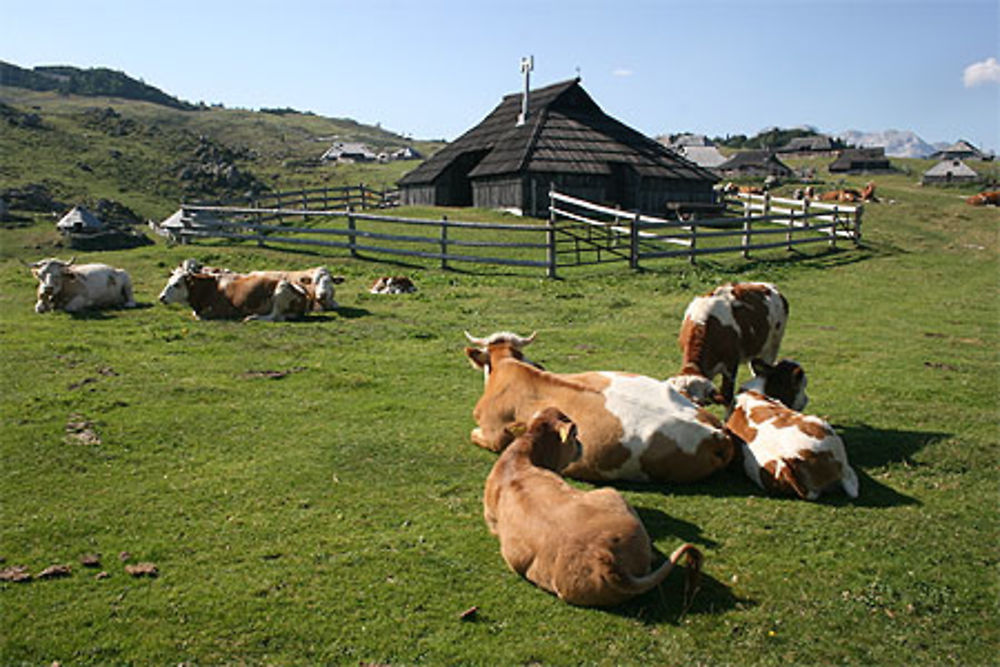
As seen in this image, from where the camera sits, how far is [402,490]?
19.7 ft

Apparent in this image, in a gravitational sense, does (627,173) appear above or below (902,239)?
above

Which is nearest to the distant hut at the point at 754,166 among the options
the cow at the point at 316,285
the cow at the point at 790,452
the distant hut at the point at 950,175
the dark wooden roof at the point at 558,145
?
the distant hut at the point at 950,175

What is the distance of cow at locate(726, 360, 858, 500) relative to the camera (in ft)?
19.2

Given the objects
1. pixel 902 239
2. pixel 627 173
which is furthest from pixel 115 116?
pixel 902 239

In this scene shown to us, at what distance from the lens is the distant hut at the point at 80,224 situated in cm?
3056

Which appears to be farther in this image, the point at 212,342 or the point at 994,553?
the point at 212,342

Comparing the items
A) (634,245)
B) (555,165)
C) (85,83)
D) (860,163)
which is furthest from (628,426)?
(85,83)

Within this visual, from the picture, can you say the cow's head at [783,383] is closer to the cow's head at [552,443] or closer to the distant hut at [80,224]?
the cow's head at [552,443]

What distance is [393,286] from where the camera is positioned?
16391mm

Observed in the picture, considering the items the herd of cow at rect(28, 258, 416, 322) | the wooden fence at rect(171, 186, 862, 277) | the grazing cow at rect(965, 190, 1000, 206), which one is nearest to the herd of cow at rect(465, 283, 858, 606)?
the herd of cow at rect(28, 258, 416, 322)

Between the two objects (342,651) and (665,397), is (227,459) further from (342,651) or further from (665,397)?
(665,397)

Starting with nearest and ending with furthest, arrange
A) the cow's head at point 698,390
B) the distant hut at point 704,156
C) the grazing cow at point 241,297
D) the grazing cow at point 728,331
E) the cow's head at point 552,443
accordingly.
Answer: the cow's head at point 552,443, the cow's head at point 698,390, the grazing cow at point 728,331, the grazing cow at point 241,297, the distant hut at point 704,156

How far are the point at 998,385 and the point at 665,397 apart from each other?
594cm

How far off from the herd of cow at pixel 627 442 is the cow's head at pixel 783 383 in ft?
0.04
